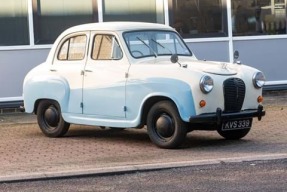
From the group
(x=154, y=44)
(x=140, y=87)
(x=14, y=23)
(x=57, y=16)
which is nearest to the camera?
(x=140, y=87)

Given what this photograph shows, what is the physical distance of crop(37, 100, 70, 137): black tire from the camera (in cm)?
1223

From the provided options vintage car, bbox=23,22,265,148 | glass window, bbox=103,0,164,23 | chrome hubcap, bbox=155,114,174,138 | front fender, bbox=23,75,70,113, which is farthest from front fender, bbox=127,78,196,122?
glass window, bbox=103,0,164,23

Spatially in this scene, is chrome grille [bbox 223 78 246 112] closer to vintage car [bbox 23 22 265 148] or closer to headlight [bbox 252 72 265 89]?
vintage car [bbox 23 22 265 148]

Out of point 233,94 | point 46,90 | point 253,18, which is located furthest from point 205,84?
point 253,18

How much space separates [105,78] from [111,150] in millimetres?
1151

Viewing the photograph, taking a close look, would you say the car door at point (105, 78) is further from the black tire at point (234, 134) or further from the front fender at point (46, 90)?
the black tire at point (234, 134)

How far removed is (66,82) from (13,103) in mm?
4321

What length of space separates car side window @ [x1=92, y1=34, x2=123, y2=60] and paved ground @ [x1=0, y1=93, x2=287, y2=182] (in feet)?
4.40

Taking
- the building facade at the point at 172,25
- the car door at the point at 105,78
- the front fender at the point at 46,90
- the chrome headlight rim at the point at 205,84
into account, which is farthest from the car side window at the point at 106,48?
the building facade at the point at 172,25

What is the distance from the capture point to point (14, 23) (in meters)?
16.0

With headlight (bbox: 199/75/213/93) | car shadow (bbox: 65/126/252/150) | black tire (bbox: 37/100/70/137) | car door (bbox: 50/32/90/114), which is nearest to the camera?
headlight (bbox: 199/75/213/93)

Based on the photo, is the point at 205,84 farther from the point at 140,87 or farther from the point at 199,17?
the point at 199,17

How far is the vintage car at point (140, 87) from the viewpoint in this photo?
10500 millimetres

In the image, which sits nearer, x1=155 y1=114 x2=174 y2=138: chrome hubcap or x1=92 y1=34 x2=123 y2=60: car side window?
x1=155 y1=114 x2=174 y2=138: chrome hubcap
